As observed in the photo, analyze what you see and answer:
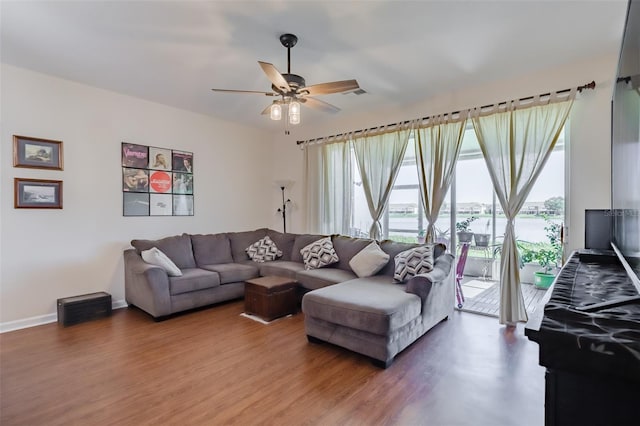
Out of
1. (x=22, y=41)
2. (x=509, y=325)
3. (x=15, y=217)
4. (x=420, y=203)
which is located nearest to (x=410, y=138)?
(x=420, y=203)

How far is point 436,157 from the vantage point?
3.93 metres

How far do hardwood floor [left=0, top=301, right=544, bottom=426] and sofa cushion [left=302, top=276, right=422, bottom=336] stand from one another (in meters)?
0.32

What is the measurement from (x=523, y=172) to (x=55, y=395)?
14.7ft

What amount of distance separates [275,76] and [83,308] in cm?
332

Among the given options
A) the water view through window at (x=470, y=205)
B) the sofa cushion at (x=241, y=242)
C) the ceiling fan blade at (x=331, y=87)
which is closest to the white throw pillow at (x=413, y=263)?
the water view through window at (x=470, y=205)

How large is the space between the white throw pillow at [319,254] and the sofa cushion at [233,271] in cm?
78

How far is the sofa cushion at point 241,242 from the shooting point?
16.4 feet

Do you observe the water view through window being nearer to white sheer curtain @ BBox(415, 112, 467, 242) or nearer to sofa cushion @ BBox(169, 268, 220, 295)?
white sheer curtain @ BBox(415, 112, 467, 242)

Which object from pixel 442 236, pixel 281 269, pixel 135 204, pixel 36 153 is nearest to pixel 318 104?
pixel 281 269

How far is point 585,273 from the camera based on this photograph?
155 cm

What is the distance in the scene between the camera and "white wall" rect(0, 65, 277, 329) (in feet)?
11.0

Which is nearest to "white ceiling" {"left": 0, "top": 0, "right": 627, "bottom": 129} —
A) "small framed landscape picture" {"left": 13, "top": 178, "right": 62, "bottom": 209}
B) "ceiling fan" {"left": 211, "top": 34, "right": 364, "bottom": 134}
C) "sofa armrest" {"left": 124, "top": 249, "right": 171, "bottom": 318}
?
"ceiling fan" {"left": 211, "top": 34, "right": 364, "bottom": 134}

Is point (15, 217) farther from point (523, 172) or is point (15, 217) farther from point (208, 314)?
point (523, 172)

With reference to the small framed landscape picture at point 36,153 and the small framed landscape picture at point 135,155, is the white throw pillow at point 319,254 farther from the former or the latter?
the small framed landscape picture at point 36,153
